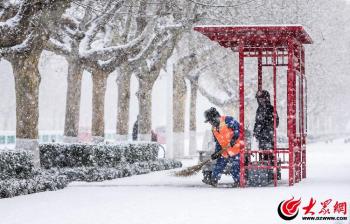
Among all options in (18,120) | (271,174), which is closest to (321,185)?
(271,174)

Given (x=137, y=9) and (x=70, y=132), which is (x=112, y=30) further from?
(x=70, y=132)

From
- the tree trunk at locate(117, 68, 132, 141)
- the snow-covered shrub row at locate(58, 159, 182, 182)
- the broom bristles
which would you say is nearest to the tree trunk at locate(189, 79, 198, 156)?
the tree trunk at locate(117, 68, 132, 141)

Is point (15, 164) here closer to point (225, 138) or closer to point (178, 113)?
point (225, 138)

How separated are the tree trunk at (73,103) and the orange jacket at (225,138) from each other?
7.29 meters

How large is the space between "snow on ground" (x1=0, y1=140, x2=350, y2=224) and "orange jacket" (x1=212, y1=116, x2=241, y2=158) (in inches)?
38.7

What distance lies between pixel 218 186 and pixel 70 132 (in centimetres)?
721

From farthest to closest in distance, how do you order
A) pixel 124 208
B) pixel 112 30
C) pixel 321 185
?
1. pixel 112 30
2. pixel 321 185
3. pixel 124 208

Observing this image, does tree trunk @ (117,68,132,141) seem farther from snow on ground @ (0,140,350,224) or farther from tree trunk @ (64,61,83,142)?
Answer: snow on ground @ (0,140,350,224)

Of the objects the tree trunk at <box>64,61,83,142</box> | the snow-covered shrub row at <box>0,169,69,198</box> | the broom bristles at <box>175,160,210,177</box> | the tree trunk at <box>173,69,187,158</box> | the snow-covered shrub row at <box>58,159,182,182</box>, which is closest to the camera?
the snow-covered shrub row at <box>0,169,69,198</box>

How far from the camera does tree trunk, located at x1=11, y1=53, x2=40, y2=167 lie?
18.8 metres

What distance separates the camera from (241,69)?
1730 cm

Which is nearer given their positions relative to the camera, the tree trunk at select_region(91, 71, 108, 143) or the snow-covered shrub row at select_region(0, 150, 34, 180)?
the snow-covered shrub row at select_region(0, 150, 34, 180)

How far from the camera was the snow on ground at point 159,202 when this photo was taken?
36.9ft

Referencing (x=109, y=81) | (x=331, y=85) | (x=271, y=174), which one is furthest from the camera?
(x=109, y=81)
